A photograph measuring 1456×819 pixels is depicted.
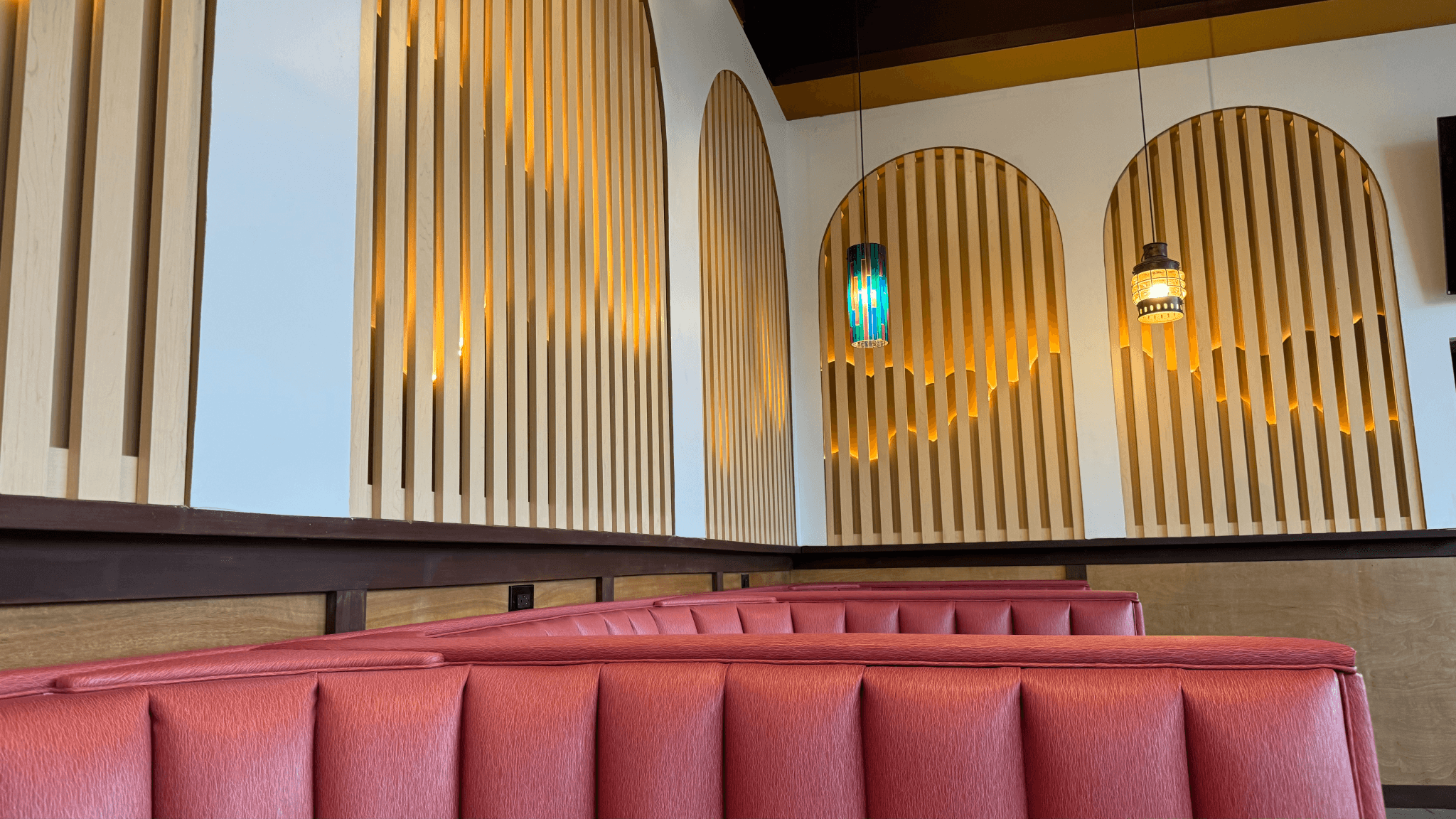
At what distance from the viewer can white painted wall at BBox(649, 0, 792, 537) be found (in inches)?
150

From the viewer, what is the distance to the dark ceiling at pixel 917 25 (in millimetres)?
5352

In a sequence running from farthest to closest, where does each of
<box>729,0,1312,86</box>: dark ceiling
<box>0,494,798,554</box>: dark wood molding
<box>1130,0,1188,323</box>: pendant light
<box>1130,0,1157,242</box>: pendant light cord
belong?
<box>1130,0,1157,242</box>: pendant light cord < <box>729,0,1312,86</box>: dark ceiling < <box>1130,0,1188,323</box>: pendant light < <box>0,494,798,554</box>: dark wood molding

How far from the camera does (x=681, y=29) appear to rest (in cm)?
422

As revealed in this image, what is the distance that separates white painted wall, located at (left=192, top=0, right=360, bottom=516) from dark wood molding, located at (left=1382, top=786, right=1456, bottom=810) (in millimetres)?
5214

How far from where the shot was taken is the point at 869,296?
425 cm

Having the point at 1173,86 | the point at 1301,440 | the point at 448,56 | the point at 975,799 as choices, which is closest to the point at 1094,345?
the point at 1301,440

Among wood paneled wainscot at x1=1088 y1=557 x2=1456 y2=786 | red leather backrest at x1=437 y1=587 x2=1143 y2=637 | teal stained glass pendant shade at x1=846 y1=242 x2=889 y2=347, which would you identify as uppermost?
teal stained glass pendant shade at x1=846 y1=242 x2=889 y2=347

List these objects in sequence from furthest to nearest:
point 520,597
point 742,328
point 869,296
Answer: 1. point 742,328
2. point 869,296
3. point 520,597

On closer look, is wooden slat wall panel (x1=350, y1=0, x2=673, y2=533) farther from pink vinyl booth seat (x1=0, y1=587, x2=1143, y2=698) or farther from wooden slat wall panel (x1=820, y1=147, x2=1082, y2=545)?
wooden slat wall panel (x1=820, y1=147, x2=1082, y2=545)

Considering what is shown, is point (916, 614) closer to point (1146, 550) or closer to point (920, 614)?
point (920, 614)

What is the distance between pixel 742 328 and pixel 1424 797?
4.01 meters

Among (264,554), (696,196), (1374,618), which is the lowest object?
(1374,618)

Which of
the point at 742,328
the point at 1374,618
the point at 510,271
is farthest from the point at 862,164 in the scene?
the point at 510,271

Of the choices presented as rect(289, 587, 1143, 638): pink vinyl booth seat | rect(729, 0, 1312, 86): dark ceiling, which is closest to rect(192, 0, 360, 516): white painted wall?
rect(289, 587, 1143, 638): pink vinyl booth seat
